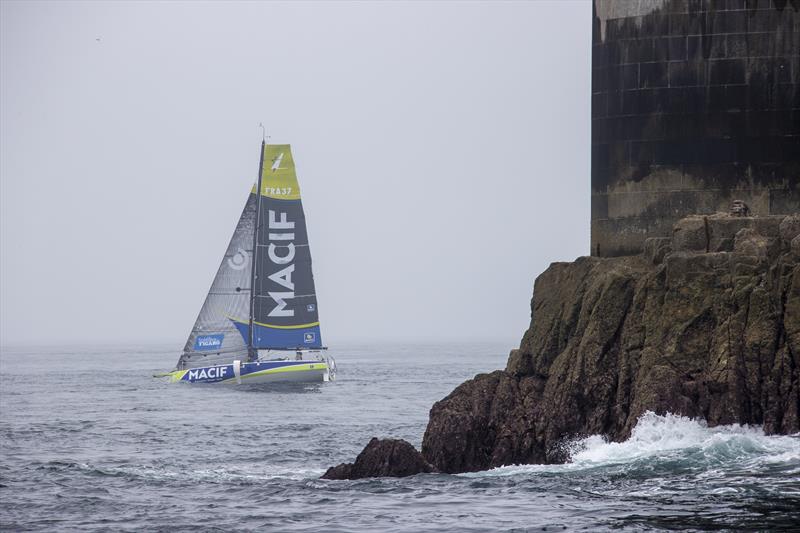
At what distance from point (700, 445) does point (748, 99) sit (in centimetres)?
742

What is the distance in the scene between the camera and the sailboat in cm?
7962

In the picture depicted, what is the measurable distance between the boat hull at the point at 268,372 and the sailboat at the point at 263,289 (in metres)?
0.81

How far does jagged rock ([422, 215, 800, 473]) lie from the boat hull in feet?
149

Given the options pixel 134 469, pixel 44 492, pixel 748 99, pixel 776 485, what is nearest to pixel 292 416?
pixel 134 469

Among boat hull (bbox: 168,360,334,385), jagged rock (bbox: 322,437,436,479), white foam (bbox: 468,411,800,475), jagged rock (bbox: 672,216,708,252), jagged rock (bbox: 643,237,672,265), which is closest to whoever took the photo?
white foam (bbox: 468,411,800,475)

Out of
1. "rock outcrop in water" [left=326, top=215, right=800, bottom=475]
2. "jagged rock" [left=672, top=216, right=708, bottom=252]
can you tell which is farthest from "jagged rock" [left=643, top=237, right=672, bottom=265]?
"jagged rock" [left=672, top=216, right=708, bottom=252]

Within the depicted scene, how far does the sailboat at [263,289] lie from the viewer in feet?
261

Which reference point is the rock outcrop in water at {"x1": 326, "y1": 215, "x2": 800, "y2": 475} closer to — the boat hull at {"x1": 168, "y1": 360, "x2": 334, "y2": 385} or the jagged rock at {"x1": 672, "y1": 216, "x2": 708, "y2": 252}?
the jagged rock at {"x1": 672, "y1": 216, "x2": 708, "y2": 252}

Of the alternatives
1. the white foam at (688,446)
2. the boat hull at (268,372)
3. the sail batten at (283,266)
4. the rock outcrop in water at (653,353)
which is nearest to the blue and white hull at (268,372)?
the boat hull at (268,372)

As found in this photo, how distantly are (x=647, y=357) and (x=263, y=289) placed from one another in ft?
178

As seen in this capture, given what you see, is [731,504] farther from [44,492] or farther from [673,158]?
[44,492]

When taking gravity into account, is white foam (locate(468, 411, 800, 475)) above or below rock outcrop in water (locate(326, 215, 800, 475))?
below

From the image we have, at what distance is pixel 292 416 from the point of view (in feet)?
177

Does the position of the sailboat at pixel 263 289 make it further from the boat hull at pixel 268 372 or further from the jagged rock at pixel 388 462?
the jagged rock at pixel 388 462
